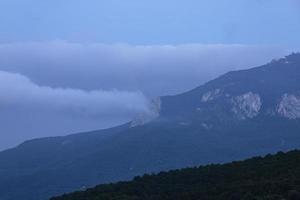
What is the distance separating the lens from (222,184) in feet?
222

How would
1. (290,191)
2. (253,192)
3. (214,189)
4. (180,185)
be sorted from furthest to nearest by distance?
(180,185) < (214,189) < (253,192) < (290,191)

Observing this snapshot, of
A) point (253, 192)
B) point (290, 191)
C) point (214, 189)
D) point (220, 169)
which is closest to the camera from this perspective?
point (290, 191)

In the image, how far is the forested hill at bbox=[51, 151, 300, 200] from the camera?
5800 cm

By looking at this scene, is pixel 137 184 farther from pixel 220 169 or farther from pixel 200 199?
pixel 200 199

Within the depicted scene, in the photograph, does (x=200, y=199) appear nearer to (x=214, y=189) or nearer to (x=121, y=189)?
(x=214, y=189)

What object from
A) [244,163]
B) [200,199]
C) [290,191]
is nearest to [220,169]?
[244,163]

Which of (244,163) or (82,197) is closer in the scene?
(82,197)

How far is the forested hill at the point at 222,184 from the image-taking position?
58000 millimetres

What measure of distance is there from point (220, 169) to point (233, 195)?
2061 cm

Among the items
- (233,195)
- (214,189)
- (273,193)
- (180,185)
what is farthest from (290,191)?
(180,185)

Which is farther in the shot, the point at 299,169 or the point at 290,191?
the point at 299,169

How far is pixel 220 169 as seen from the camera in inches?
3127

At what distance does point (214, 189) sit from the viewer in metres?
64.6

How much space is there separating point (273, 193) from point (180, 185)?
19.1 m
